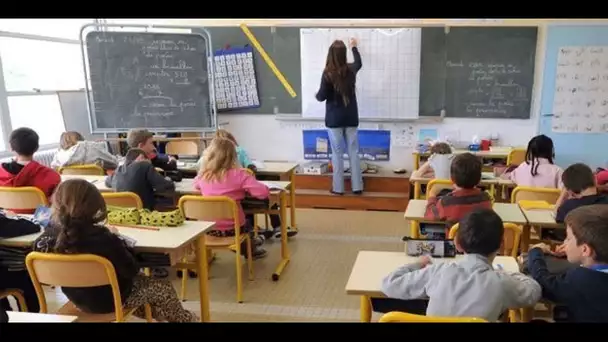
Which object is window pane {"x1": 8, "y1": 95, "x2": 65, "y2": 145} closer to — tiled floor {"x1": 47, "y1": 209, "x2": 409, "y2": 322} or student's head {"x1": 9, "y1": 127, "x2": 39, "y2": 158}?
student's head {"x1": 9, "y1": 127, "x2": 39, "y2": 158}

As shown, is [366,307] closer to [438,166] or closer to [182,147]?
[438,166]

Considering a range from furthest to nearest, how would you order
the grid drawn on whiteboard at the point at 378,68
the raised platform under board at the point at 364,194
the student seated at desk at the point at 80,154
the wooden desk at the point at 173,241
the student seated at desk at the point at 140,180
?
1. the grid drawn on whiteboard at the point at 378,68
2. the raised platform under board at the point at 364,194
3. the student seated at desk at the point at 80,154
4. the student seated at desk at the point at 140,180
5. the wooden desk at the point at 173,241

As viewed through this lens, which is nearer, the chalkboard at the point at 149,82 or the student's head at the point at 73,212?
the student's head at the point at 73,212

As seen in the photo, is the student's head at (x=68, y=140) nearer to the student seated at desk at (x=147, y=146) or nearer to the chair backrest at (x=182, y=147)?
the student seated at desk at (x=147, y=146)

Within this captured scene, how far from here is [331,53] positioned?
16.6 ft

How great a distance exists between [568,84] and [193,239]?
4651mm

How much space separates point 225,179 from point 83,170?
57.5 inches

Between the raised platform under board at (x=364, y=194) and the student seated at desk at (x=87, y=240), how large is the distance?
11.3 feet

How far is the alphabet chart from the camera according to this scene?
5.21m

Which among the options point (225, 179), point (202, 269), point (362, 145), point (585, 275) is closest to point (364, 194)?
point (362, 145)

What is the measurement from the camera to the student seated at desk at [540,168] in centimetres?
336

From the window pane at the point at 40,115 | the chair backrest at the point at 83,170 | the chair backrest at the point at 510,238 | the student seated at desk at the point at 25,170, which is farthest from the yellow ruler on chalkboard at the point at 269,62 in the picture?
the chair backrest at the point at 510,238

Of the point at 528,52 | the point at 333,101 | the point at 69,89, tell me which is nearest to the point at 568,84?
the point at 528,52

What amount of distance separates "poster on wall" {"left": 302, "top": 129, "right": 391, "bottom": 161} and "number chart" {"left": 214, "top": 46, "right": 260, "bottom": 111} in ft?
2.58
